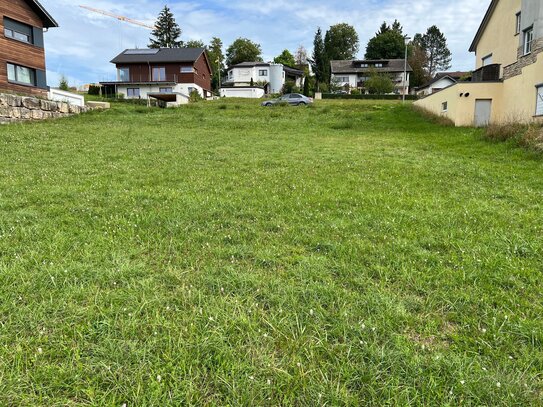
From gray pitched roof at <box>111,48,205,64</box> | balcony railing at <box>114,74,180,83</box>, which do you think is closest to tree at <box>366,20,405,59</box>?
gray pitched roof at <box>111,48,205,64</box>

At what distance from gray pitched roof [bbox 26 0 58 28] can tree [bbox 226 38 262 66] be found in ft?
181

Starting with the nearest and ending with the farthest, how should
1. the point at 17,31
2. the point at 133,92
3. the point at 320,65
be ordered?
the point at 17,31 < the point at 133,92 < the point at 320,65

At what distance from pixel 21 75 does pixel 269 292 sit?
27640 mm

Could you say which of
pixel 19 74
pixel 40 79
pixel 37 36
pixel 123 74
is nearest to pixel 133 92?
pixel 123 74

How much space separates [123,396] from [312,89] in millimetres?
56702

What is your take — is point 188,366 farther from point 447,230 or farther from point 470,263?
point 447,230

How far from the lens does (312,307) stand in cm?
284

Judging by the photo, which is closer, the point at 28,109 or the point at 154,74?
the point at 28,109

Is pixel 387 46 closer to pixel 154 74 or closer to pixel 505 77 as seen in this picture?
pixel 154 74

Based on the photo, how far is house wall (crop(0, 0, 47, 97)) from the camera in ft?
71.6

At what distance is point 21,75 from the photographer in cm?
2355

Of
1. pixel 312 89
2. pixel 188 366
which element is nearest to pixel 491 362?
pixel 188 366

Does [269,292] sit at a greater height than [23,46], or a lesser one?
lesser

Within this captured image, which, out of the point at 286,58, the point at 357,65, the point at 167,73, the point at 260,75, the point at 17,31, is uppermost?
the point at 286,58
